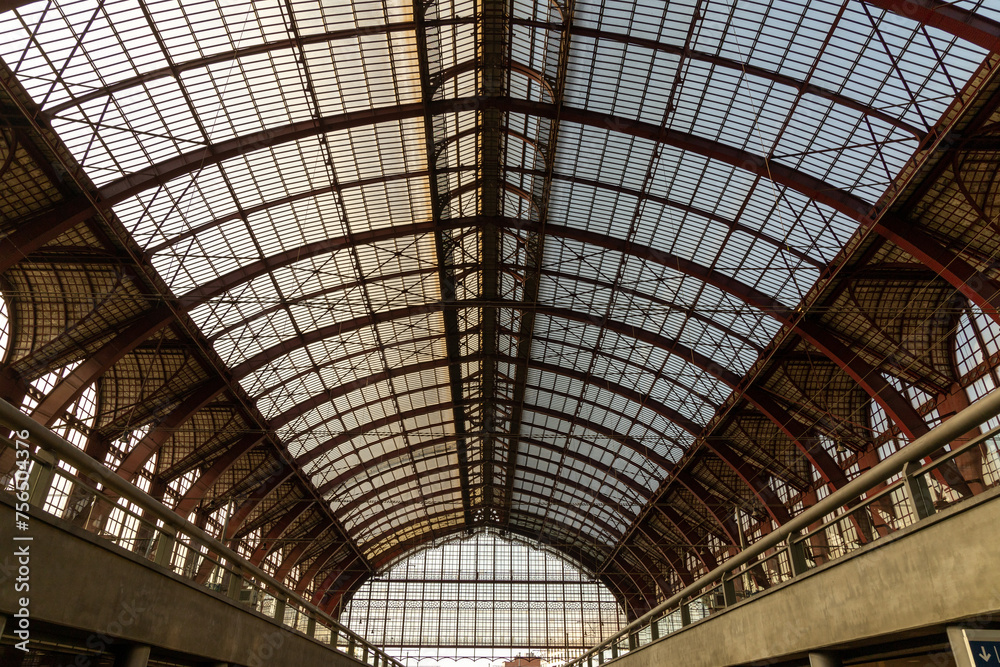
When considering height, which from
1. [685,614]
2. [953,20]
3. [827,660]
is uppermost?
[953,20]

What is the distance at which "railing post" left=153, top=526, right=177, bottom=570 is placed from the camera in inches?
408

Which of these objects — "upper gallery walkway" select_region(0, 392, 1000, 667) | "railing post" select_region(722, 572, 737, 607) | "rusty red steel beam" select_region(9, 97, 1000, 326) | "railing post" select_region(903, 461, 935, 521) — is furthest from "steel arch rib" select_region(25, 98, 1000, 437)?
"railing post" select_region(903, 461, 935, 521)

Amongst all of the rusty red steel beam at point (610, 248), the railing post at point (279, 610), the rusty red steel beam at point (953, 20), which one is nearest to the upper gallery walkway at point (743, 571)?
the railing post at point (279, 610)

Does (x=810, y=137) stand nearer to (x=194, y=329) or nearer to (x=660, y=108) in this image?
(x=660, y=108)

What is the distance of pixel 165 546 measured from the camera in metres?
10.6

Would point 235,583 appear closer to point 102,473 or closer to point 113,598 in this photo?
point 113,598

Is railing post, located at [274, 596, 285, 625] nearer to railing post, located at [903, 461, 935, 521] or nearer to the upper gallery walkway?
the upper gallery walkway

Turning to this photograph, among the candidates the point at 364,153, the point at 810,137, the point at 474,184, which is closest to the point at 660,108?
the point at 810,137

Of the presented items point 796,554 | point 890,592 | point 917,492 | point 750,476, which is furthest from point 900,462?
point 750,476

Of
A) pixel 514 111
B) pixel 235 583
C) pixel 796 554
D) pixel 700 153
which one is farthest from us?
pixel 514 111

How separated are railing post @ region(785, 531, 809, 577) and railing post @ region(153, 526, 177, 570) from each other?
9.29 metres

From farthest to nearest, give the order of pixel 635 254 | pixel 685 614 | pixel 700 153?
pixel 635 254 → pixel 700 153 → pixel 685 614

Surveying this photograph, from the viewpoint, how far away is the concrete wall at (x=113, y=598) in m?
7.32

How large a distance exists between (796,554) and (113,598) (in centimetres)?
940
